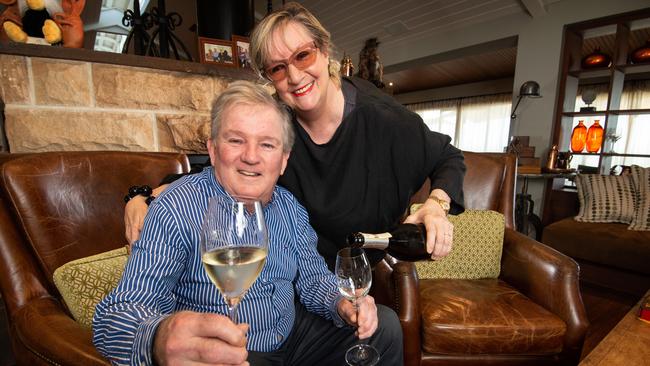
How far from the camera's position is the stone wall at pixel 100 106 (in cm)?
143

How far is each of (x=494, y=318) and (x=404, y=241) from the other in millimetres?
755

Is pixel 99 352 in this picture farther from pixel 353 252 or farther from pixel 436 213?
pixel 436 213

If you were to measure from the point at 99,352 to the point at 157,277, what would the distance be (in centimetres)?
19

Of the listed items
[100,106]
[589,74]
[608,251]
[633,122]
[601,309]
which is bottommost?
[601,309]

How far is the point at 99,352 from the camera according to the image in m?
0.70

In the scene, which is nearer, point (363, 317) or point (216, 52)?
point (363, 317)

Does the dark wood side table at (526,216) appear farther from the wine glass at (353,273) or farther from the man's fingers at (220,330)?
the man's fingers at (220,330)

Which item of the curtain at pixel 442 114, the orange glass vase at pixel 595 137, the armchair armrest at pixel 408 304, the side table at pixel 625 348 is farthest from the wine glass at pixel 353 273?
the curtain at pixel 442 114

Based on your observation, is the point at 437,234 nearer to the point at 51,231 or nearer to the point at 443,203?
the point at 443,203

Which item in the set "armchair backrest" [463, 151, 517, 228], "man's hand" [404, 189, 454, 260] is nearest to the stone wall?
"man's hand" [404, 189, 454, 260]

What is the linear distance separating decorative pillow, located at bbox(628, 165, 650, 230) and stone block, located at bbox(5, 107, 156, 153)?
3900 mm

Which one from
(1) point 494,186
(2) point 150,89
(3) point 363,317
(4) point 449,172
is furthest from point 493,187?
(2) point 150,89

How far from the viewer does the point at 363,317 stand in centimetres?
91

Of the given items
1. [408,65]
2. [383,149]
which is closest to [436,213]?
[383,149]
